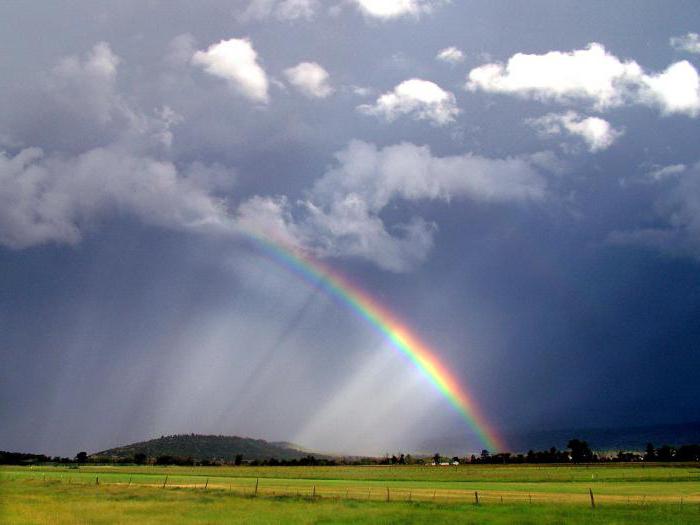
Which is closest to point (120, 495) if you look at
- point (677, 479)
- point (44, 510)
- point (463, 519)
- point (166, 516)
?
point (44, 510)

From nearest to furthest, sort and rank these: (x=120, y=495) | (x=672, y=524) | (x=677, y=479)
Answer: (x=672, y=524), (x=120, y=495), (x=677, y=479)

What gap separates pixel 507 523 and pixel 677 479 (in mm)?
79060

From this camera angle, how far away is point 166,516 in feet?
135

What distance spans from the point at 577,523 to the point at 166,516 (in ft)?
87.5

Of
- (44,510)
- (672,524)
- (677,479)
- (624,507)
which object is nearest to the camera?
(672,524)

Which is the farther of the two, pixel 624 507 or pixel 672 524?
pixel 624 507

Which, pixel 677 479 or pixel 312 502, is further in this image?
pixel 677 479

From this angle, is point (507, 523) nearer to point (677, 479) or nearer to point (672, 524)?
point (672, 524)

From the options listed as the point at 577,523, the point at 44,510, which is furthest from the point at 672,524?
the point at 44,510

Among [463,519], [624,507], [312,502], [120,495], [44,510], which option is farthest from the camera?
[120,495]

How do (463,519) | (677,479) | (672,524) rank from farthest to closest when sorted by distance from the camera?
1. (677,479)
2. (463,519)
3. (672,524)

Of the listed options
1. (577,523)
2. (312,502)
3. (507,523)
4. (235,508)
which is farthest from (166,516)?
(577,523)

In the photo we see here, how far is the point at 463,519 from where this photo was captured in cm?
4003

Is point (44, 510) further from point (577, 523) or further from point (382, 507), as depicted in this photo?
point (577, 523)
